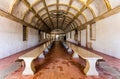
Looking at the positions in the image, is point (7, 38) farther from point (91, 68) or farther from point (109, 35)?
point (109, 35)

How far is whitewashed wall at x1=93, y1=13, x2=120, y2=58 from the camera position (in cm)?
598

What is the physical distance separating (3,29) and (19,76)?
333 centimetres

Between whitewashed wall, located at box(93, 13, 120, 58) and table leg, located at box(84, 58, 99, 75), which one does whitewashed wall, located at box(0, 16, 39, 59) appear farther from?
whitewashed wall, located at box(93, 13, 120, 58)

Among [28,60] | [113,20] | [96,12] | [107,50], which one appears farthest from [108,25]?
[28,60]

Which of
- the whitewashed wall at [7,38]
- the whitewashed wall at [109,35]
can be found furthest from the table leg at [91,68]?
the whitewashed wall at [7,38]

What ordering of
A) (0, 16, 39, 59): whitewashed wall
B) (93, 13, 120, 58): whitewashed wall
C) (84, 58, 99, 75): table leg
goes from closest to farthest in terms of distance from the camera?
(84, 58, 99, 75): table leg → (93, 13, 120, 58): whitewashed wall → (0, 16, 39, 59): whitewashed wall

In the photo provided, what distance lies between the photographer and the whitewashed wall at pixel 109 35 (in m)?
5.98

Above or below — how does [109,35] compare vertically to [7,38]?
above

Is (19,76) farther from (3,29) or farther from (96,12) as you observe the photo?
(96,12)

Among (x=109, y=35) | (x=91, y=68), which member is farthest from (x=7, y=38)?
(x=109, y=35)

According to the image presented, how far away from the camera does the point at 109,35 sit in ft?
22.6

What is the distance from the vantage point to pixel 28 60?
400 centimetres

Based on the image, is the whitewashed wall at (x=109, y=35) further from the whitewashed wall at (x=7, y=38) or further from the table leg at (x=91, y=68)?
the whitewashed wall at (x=7, y=38)

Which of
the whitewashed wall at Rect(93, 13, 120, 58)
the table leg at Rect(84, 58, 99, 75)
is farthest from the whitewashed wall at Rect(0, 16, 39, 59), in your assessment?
the whitewashed wall at Rect(93, 13, 120, 58)
